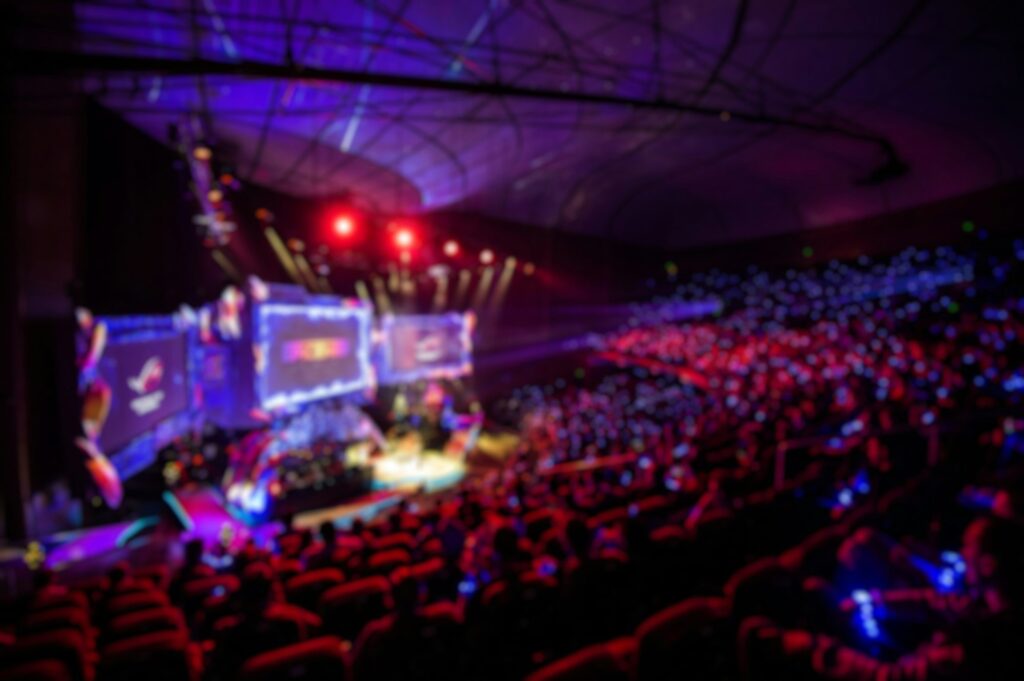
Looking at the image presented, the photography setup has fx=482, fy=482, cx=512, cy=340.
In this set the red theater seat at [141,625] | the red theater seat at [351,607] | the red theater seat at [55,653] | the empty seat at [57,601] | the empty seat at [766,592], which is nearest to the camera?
the red theater seat at [55,653]

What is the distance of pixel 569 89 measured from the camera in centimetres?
689

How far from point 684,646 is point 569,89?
6.88m

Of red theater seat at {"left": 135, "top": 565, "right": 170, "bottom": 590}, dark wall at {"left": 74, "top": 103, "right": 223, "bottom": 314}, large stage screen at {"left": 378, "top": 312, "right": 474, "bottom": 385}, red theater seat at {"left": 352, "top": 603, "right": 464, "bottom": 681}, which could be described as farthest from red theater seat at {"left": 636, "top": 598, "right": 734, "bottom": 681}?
large stage screen at {"left": 378, "top": 312, "right": 474, "bottom": 385}

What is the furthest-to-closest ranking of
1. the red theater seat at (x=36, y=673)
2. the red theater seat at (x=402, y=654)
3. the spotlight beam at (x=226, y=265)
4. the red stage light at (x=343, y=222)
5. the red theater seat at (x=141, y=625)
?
the red stage light at (x=343, y=222) → the spotlight beam at (x=226, y=265) → the red theater seat at (x=141, y=625) → the red theater seat at (x=402, y=654) → the red theater seat at (x=36, y=673)

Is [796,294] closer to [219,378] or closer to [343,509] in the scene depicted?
[343,509]

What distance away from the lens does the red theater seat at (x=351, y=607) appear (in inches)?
123

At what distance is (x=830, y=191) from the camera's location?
12.0 m

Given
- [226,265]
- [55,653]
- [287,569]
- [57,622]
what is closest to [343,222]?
[226,265]

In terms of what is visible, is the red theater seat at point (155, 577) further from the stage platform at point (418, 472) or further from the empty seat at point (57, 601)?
the stage platform at point (418, 472)

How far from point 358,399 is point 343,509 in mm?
2873

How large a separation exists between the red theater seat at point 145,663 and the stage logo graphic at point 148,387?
415 cm

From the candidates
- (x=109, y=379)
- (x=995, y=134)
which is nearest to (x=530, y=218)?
(x=995, y=134)

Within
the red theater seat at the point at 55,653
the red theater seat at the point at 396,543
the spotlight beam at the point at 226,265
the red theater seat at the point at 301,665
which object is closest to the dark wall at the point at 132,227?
the spotlight beam at the point at 226,265

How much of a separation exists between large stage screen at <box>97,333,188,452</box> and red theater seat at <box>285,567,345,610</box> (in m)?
3.08
